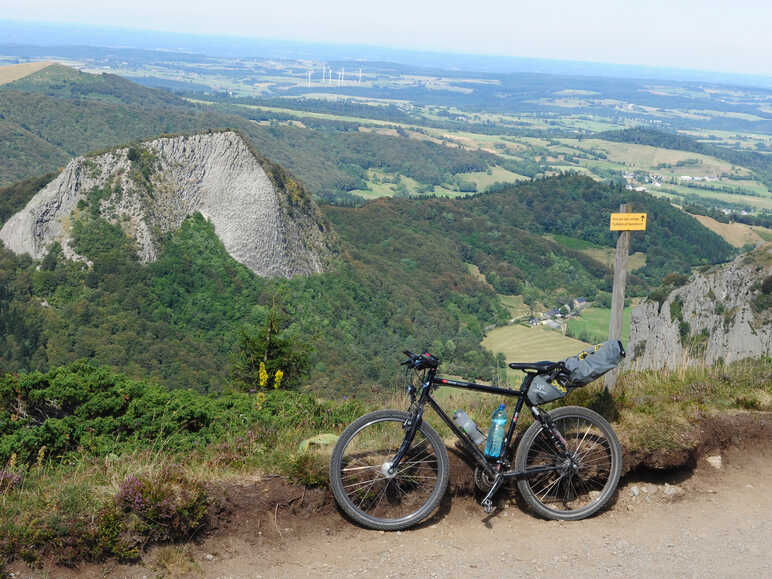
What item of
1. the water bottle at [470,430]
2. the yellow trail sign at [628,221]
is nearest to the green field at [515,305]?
the yellow trail sign at [628,221]

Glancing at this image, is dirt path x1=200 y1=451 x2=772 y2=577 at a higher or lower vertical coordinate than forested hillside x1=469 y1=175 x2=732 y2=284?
higher

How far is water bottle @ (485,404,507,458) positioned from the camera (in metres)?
6.27

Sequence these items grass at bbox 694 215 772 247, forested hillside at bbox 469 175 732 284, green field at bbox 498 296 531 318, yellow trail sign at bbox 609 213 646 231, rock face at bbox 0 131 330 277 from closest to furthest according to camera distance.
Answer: yellow trail sign at bbox 609 213 646 231 → rock face at bbox 0 131 330 277 → green field at bbox 498 296 531 318 → forested hillside at bbox 469 175 732 284 → grass at bbox 694 215 772 247

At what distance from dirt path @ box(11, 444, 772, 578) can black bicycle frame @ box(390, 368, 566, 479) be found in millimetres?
532

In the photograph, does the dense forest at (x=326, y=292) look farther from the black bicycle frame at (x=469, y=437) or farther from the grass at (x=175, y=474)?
the black bicycle frame at (x=469, y=437)

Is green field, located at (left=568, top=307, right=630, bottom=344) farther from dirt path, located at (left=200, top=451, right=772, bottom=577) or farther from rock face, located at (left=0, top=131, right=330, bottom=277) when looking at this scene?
dirt path, located at (left=200, top=451, right=772, bottom=577)

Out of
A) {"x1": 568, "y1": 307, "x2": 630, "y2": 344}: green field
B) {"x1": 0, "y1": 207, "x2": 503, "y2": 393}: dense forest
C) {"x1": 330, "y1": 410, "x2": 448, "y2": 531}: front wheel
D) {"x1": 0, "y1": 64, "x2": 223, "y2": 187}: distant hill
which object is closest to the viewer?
{"x1": 330, "y1": 410, "x2": 448, "y2": 531}: front wheel

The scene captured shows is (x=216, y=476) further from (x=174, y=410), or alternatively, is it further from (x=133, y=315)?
(x=133, y=315)

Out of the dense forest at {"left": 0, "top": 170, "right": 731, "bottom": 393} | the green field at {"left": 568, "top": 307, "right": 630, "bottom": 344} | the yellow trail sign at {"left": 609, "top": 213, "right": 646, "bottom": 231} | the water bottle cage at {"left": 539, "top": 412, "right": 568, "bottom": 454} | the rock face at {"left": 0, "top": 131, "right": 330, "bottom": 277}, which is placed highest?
the yellow trail sign at {"left": 609, "top": 213, "right": 646, "bottom": 231}

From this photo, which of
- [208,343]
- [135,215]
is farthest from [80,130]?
[208,343]

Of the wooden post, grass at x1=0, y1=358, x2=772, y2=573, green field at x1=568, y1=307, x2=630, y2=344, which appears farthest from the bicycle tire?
green field at x1=568, y1=307, x2=630, y2=344

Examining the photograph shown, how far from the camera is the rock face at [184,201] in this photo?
58.4 m

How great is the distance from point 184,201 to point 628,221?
203 feet

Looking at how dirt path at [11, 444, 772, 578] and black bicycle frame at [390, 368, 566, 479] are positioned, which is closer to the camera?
dirt path at [11, 444, 772, 578]
